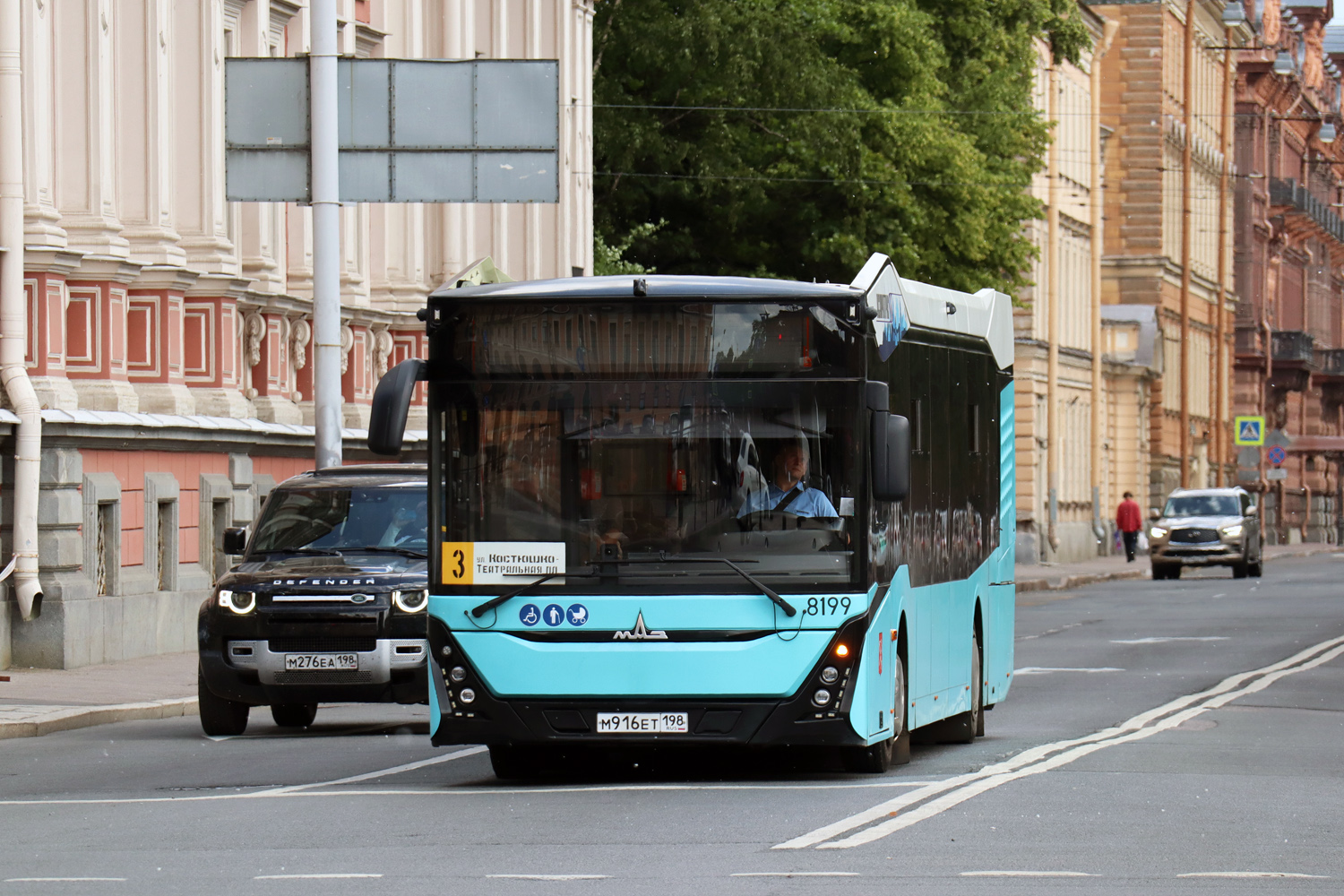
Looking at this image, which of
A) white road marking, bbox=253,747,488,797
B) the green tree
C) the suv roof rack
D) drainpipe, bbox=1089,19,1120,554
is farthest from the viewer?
drainpipe, bbox=1089,19,1120,554

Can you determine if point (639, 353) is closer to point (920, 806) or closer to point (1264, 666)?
point (920, 806)

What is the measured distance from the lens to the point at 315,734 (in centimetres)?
1853

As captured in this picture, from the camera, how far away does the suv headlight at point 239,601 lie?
17.8m

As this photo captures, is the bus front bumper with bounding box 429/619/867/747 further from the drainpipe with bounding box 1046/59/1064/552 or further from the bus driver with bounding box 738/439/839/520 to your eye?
the drainpipe with bounding box 1046/59/1064/552

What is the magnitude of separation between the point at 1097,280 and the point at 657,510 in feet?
202

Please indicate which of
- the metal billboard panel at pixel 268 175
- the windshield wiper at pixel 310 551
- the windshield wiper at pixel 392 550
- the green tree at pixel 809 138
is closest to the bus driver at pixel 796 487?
the windshield wiper at pixel 392 550

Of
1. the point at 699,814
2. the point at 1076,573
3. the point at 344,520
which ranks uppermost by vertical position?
the point at 344,520

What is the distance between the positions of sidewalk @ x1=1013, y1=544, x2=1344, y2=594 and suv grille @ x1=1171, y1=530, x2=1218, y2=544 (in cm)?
154

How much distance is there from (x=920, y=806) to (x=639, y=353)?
2.59 meters

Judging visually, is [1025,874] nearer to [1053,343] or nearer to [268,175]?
[268,175]

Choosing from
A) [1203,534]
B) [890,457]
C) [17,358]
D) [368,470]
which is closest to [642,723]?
[890,457]

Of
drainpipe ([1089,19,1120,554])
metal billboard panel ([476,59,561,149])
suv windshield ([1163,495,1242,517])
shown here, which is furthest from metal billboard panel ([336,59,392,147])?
drainpipe ([1089,19,1120,554])

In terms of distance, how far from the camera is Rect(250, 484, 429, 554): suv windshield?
61.2ft

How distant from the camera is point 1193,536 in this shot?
2228 inches
